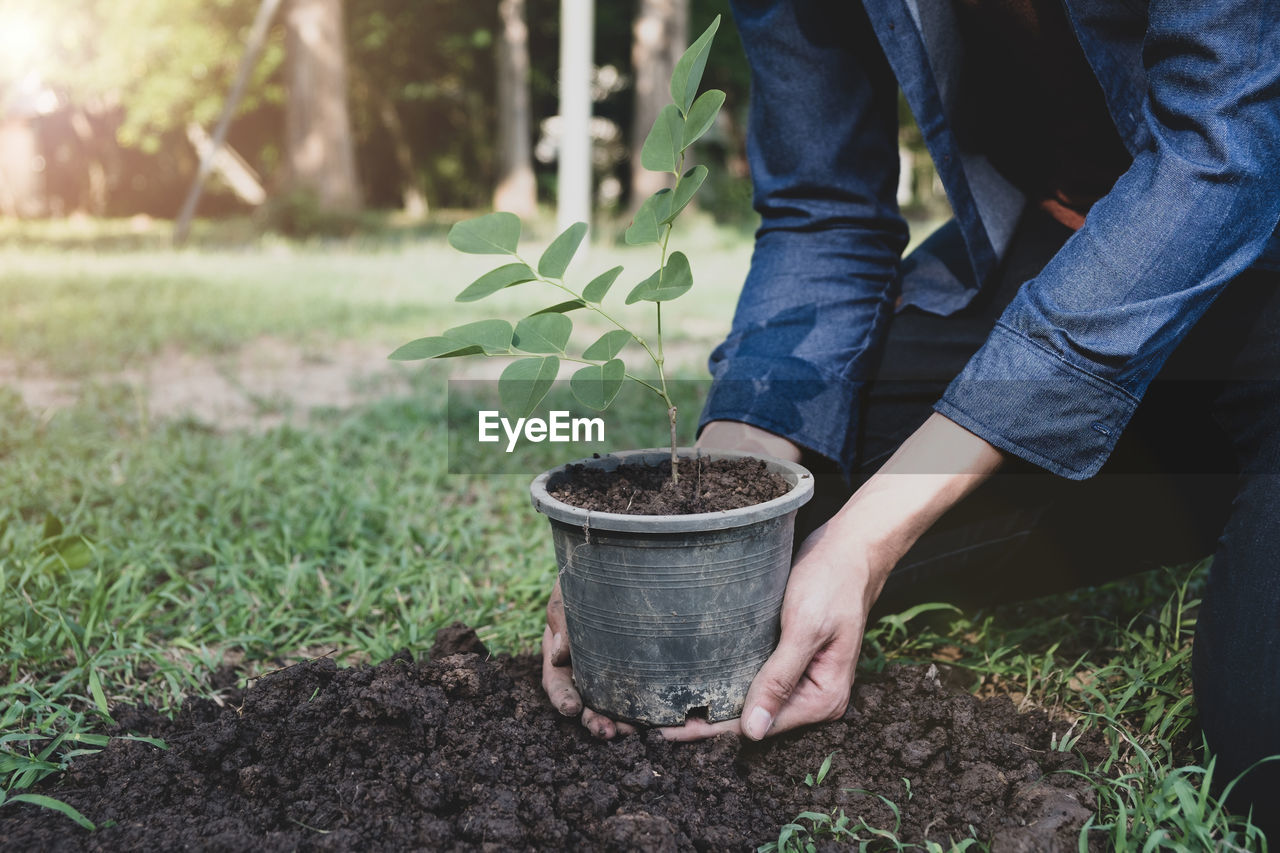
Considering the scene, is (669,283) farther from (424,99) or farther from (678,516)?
(424,99)

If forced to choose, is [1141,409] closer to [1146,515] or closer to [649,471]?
[1146,515]

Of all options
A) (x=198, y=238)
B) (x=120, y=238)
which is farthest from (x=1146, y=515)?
(x=120, y=238)

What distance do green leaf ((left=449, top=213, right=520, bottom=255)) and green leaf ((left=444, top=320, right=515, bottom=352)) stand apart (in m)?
0.11

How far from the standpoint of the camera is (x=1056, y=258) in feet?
4.56

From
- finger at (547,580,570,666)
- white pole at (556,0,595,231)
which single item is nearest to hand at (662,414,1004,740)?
finger at (547,580,570,666)

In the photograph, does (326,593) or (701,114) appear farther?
(326,593)

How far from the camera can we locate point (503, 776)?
128 cm

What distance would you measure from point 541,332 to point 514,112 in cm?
1617

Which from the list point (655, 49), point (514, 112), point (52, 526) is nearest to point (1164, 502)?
point (52, 526)

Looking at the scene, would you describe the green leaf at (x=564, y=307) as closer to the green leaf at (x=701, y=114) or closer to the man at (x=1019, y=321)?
the green leaf at (x=701, y=114)

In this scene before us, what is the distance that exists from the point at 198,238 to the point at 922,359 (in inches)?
445

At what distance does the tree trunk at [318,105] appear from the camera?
11477 mm

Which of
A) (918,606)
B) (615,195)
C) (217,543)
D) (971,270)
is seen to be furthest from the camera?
(615,195)

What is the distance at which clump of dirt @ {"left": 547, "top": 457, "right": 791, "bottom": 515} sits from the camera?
1340 mm
